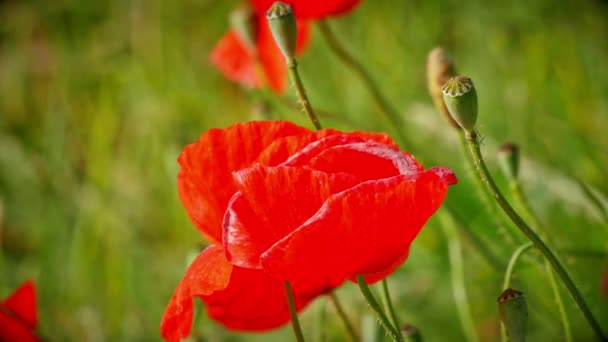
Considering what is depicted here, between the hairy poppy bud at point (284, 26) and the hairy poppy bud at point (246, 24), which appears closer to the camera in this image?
the hairy poppy bud at point (284, 26)

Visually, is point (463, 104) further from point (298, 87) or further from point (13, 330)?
point (13, 330)

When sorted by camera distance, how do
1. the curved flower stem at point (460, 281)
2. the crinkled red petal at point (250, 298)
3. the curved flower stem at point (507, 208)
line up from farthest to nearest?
the curved flower stem at point (460, 281), the crinkled red petal at point (250, 298), the curved flower stem at point (507, 208)

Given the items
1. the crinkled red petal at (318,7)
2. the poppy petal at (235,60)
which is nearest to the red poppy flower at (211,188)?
the crinkled red petal at (318,7)

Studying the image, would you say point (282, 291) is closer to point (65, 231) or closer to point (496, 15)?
point (65, 231)

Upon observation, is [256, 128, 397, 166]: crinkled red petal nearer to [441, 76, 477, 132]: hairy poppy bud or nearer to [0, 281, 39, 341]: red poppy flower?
[441, 76, 477, 132]: hairy poppy bud

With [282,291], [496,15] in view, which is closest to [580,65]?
[496,15]

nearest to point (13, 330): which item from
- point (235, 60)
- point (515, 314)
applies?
point (515, 314)

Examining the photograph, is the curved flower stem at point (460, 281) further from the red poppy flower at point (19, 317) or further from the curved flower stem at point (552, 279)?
the red poppy flower at point (19, 317)
